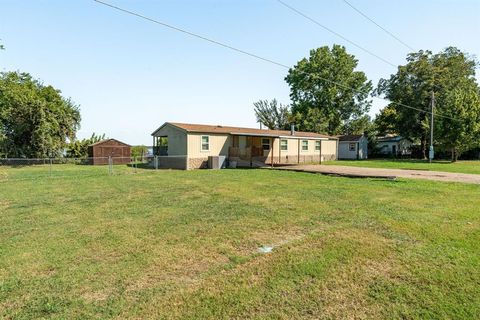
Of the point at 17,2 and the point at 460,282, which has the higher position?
the point at 17,2

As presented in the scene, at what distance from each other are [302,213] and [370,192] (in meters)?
4.07

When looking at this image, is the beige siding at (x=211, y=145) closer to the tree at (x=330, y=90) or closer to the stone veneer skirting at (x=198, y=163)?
the stone veneer skirting at (x=198, y=163)

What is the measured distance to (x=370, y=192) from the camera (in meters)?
9.46

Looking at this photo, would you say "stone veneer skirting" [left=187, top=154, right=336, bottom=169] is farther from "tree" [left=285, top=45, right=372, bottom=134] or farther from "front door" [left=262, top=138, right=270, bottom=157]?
"tree" [left=285, top=45, right=372, bottom=134]

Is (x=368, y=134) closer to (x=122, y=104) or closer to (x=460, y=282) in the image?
(x=122, y=104)

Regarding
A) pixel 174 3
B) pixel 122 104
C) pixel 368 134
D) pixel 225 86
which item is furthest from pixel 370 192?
pixel 368 134

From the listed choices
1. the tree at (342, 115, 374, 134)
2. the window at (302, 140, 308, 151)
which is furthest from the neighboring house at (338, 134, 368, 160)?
the window at (302, 140, 308, 151)

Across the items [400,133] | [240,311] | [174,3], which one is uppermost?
[174,3]

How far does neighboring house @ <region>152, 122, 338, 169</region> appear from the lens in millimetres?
19609

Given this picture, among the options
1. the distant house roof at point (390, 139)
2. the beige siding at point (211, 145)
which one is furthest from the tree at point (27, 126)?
the distant house roof at point (390, 139)

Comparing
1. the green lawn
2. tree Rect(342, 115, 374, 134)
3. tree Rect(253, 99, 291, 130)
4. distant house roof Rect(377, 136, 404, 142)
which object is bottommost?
the green lawn

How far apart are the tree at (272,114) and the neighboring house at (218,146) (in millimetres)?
19084

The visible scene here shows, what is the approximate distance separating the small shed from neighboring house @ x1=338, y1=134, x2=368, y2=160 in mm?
24000

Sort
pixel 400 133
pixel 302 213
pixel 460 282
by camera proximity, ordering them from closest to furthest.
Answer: pixel 460 282, pixel 302 213, pixel 400 133
